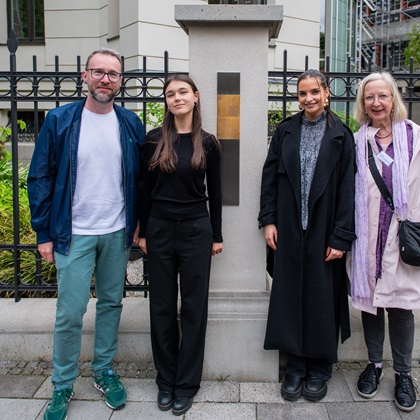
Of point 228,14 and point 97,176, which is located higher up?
point 228,14

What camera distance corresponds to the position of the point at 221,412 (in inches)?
126

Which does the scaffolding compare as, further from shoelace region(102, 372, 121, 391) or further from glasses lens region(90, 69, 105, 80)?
shoelace region(102, 372, 121, 391)

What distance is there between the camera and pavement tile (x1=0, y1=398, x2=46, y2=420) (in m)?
3.15

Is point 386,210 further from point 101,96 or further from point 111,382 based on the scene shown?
point 111,382

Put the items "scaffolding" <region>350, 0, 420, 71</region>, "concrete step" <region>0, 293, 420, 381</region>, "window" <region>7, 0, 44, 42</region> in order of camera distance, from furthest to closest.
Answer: "scaffolding" <region>350, 0, 420, 71</region>
"window" <region>7, 0, 44, 42</region>
"concrete step" <region>0, 293, 420, 381</region>

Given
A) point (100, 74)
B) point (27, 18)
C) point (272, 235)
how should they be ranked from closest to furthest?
1. point (100, 74)
2. point (272, 235)
3. point (27, 18)

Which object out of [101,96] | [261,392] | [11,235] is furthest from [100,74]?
[11,235]

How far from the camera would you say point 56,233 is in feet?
9.84

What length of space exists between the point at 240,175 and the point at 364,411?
5.80ft

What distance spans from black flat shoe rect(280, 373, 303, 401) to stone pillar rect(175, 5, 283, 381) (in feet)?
0.62

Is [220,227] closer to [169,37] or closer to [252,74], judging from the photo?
[252,74]

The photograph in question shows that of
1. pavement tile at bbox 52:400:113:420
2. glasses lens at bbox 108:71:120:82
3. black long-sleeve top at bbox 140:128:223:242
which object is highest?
Answer: glasses lens at bbox 108:71:120:82

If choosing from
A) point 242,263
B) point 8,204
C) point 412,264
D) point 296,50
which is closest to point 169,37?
point 296,50

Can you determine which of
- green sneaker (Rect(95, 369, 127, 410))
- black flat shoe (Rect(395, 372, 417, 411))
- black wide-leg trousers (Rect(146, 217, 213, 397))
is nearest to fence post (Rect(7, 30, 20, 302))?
green sneaker (Rect(95, 369, 127, 410))
